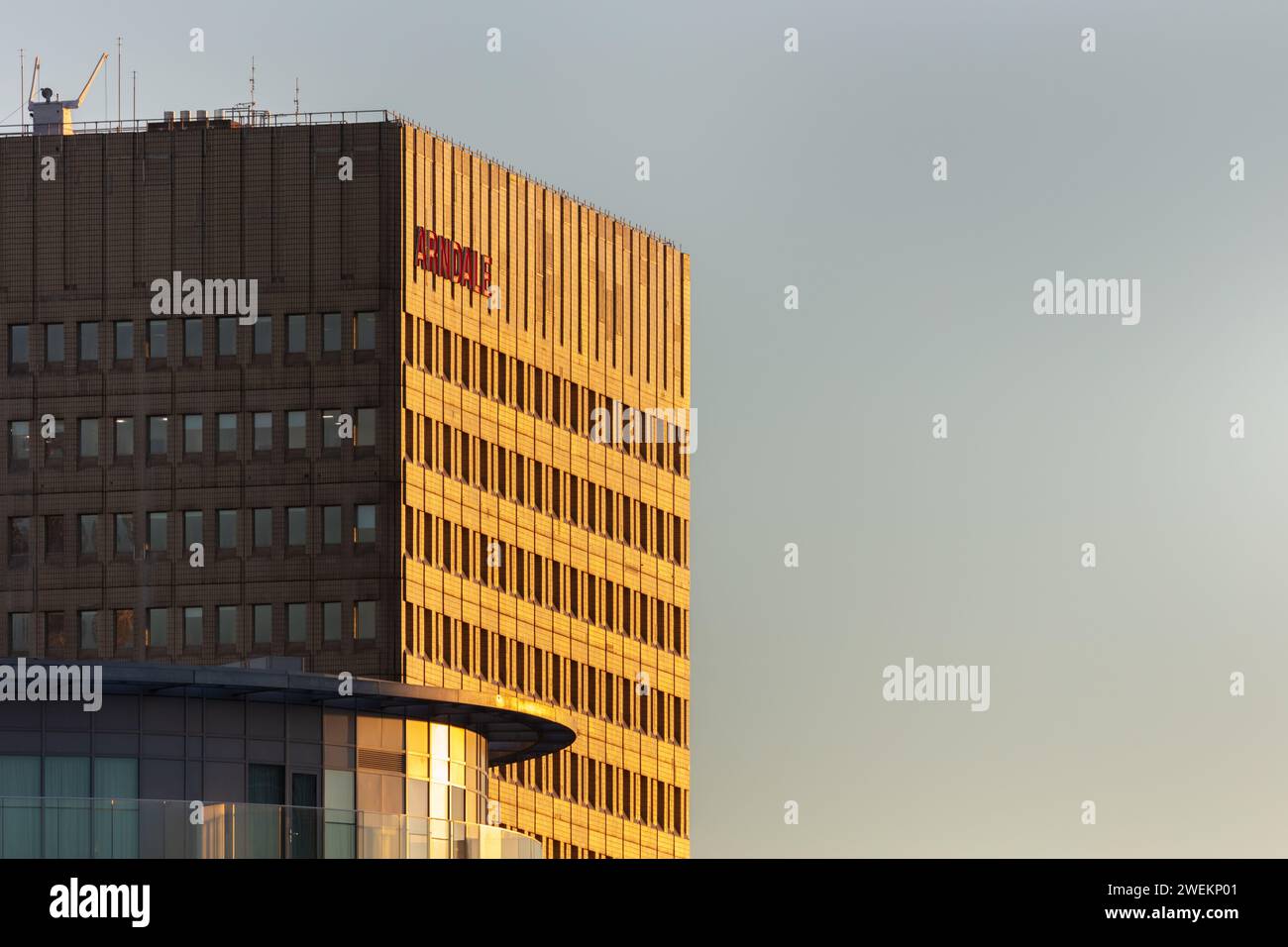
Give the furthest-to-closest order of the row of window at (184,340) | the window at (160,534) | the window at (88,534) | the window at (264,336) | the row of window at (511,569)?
the row of window at (511,569) < the window at (264,336) < the row of window at (184,340) < the window at (88,534) < the window at (160,534)

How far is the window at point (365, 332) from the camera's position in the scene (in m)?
179

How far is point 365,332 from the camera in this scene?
589ft

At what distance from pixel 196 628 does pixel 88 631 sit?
18.6 feet

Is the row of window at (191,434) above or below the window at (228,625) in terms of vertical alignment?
above

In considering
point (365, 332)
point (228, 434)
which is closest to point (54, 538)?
point (228, 434)

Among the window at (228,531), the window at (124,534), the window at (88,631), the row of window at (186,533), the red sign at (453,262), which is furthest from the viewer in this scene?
the red sign at (453,262)

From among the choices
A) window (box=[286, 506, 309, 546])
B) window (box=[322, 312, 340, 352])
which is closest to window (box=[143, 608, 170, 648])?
window (box=[286, 506, 309, 546])

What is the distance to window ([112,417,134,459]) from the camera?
178125 millimetres

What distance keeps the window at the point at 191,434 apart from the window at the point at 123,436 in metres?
2.71

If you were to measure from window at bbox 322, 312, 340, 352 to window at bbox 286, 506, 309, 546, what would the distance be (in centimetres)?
858

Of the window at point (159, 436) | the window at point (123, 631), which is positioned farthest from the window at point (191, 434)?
the window at point (123, 631)

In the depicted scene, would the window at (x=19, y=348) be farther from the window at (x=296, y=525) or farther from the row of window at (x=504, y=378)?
the row of window at (x=504, y=378)

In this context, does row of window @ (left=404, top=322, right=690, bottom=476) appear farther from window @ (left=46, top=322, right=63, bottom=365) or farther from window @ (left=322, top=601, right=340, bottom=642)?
window @ (left=46, top=322, right=63, bottom=365)
